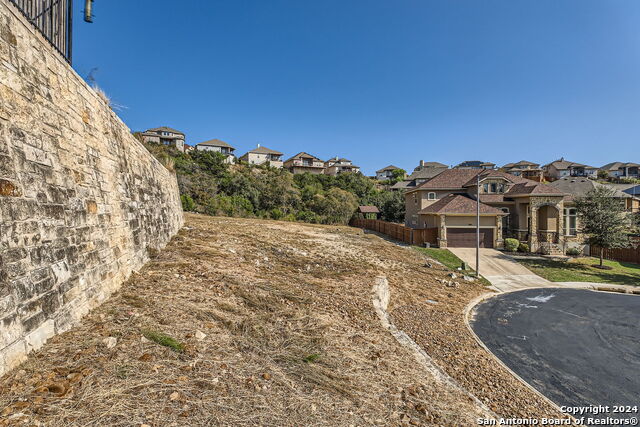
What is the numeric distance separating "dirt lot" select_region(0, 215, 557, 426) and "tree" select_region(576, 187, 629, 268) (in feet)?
61.8

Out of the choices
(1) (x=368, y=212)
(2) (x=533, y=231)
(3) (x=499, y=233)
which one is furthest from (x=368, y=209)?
(2) (x=533, y=231)

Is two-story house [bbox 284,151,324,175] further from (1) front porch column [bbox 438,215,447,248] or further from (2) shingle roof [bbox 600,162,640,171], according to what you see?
(2) shingle roof [bbox 600,162,640,171]

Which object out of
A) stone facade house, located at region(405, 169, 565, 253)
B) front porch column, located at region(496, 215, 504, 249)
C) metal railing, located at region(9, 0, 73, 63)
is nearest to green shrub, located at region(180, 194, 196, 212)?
stone facade house, located at region(405, 169, 565, 253)

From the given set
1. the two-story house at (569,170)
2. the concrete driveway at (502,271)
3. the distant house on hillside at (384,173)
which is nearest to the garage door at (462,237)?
the concrete driveway at (502,271)

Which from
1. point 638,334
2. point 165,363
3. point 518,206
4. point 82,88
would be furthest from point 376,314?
point 518,206

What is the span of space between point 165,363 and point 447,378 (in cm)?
468

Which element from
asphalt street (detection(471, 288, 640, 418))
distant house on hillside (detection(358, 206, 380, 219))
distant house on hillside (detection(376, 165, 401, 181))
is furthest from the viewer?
distant house on hillside (detection(376, 165, 401, 181))

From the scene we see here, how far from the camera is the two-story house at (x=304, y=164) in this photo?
7388 cm

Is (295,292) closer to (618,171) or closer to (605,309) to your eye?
(605,309)

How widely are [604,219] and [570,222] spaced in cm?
520

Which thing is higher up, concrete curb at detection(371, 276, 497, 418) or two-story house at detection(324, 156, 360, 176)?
two-story house at detection(324, 156, 360, 176)

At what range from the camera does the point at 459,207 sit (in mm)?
24625

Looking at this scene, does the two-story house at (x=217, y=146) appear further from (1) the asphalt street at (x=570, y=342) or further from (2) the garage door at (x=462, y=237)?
(1) the asphalt street at (x=570, y=342)

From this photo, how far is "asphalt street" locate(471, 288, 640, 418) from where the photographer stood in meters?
6.28
